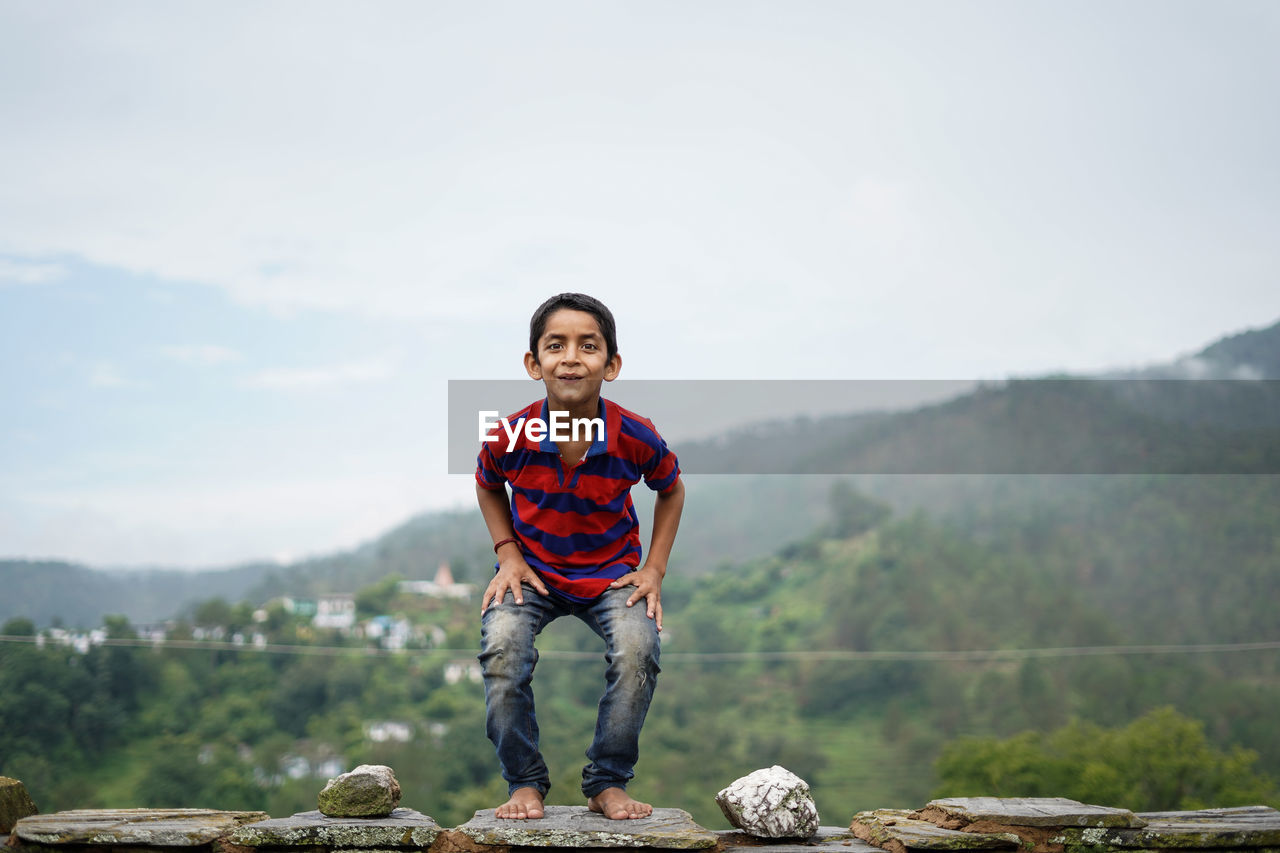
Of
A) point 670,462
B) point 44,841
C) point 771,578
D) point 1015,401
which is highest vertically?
point 1015,401

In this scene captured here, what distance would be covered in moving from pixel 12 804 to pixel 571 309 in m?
2.52

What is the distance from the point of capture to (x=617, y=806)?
10.4 ft

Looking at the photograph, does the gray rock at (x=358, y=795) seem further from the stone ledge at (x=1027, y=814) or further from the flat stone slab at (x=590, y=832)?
the stone ledge at (x=1027, y=814)

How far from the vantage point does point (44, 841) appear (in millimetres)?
3090

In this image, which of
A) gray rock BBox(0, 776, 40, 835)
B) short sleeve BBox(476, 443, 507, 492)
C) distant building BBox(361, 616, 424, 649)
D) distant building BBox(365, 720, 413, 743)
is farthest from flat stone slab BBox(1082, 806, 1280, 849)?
distant building BBox(361, 616, 424, 649)

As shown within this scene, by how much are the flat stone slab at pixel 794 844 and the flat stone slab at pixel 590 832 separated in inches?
5.6

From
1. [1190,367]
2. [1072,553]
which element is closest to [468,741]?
[1072,553]

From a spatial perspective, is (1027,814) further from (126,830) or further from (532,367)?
(126,830)

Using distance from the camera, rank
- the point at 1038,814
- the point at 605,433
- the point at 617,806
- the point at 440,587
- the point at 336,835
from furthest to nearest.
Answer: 1. the point at 440,587
2. the point at 605,433
3. the point at 1038,814
4. the point at 617,806
5. the point at 336,835

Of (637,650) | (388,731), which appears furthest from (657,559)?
(388,731)

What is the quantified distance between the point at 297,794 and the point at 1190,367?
59210mm

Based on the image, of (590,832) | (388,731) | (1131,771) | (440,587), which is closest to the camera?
(590,832)

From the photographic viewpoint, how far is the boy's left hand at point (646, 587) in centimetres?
332

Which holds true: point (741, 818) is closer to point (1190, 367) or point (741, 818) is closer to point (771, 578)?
point (771, 578)
